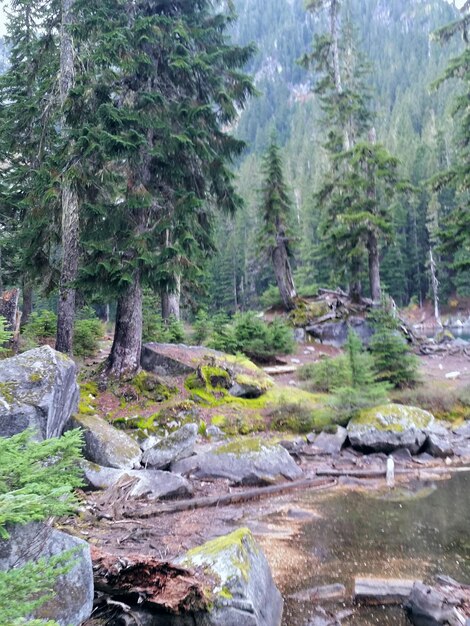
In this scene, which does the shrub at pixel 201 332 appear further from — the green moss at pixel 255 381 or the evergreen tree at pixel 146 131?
the evergreen tree at pixel 146 131

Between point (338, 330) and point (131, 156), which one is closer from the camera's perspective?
point (131, 156)

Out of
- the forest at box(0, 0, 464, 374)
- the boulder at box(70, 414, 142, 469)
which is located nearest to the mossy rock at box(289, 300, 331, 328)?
the forest at box(0, 0, 464, 374)

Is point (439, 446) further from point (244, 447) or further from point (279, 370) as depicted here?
point (279, 370)

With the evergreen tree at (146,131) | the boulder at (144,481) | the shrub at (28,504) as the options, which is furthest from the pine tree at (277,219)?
the shrub at (28,504)

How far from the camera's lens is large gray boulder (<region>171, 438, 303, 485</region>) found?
8.89 m

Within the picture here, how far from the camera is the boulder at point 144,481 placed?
773cm

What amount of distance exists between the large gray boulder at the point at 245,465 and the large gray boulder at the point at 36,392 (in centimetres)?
285

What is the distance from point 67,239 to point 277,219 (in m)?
15.3

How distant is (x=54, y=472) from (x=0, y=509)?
35.9 inches

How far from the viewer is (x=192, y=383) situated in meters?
13.3

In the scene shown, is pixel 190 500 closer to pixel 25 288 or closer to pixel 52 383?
pixel 52 383

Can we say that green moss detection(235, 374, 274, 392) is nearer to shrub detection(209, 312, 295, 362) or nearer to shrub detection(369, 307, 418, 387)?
shrub detection(209, 312, 295, 362)

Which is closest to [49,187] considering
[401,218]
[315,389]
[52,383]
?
[52,383]

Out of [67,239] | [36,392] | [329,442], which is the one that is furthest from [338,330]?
[36,392]
